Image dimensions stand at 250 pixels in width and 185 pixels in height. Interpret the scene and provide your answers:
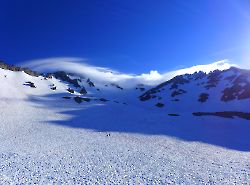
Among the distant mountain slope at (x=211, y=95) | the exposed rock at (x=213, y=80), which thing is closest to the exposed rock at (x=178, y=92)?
the distant mountain slope at (x=211, y=95)

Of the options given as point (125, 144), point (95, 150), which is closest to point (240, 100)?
point (125, 144)

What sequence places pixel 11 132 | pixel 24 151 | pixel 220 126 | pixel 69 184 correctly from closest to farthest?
1. pixel 69 184
2. pixel 24 151
3. pixel 11 132
4. pixel 220 126

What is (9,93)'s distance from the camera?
3182 inches

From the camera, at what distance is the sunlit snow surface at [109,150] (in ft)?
97.5

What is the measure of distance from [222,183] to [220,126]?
125 ft

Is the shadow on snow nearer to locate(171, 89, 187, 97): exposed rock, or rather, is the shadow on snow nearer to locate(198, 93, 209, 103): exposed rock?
locate(198, 93, 209, 103): exposed rock

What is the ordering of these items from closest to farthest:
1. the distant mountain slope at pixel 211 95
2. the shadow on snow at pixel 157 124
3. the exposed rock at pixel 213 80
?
the shadow on snow at pixel 157 124 → the distant mountain slope at pixel 211 95 → the exposed rock at pixel 213 80

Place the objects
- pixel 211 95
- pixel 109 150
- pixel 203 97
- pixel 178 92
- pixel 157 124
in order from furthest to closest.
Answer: pixel 178 92
pixel 203 97
pixel 211 95
pixel 157 124
pixel 109 150

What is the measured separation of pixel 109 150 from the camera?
4041 centimetres

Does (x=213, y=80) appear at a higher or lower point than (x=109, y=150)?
higher

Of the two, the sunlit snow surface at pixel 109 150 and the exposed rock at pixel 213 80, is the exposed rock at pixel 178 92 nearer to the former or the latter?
the exposed rock at pixel 213 80

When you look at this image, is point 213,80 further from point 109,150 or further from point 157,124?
point 109,150

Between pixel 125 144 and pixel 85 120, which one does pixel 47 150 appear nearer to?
pixel 125 144

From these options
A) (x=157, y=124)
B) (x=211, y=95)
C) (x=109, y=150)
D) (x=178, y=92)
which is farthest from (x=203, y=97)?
(x=109, y=150)
